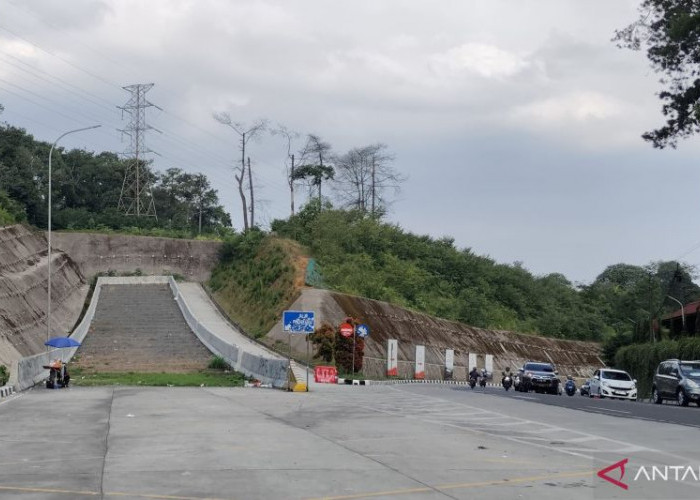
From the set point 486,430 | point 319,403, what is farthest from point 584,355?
point 486,430

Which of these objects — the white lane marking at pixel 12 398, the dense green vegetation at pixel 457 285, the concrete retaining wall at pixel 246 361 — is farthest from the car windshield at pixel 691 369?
the dense green vegetation at pixel 457 285

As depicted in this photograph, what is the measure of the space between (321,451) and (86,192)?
4017 inches

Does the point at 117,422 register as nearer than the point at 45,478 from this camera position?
No

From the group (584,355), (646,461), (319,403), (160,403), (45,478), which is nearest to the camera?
(45,478)

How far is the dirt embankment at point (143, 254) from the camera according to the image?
278 feet

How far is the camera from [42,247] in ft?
247

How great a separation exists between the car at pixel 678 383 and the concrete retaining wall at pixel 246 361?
16.5m

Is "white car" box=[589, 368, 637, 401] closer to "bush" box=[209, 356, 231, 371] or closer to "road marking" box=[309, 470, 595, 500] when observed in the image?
"bush" box=[209, 356, 231, 371]

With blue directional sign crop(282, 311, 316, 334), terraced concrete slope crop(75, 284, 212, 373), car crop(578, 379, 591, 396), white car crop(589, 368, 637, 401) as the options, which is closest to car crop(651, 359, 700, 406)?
white car crop(589, 368, 637, 401)

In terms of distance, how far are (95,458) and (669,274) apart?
113 meters

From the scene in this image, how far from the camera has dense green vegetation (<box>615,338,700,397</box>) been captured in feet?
177

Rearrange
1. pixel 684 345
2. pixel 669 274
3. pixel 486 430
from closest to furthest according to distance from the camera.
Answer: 1. pixel 486 430
2. pixel 684 345
3. pixel 669 274

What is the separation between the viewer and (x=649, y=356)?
63062 mm

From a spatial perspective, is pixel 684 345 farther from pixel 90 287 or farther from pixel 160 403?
pixel 90 287
